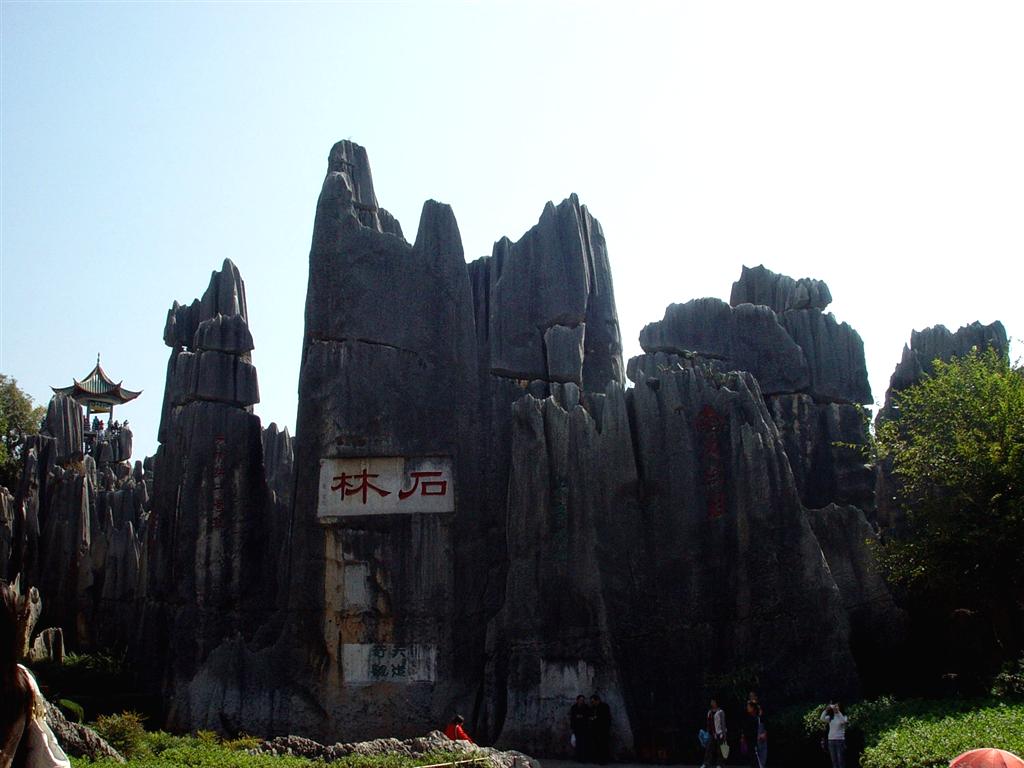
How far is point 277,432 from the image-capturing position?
1307 inches

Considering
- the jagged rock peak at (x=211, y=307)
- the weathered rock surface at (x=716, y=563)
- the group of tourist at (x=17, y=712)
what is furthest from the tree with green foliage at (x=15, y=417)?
the group of tourist at (x=17, y=712)

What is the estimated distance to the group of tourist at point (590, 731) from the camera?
1572 cm

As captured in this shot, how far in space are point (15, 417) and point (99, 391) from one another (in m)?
18.8

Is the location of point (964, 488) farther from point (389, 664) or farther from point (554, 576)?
point (389, 664)

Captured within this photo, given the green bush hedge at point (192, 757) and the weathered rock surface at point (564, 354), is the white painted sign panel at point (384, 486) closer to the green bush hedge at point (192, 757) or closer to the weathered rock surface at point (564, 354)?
Answer: the weathered rock surface at point (564, 354)

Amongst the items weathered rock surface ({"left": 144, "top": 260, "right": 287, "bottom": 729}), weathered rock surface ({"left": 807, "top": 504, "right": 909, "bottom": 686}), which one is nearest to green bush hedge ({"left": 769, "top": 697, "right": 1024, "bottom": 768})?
weathered rock surface ({"left": 807, "top": 504, "right": 909, "bottom": 686})

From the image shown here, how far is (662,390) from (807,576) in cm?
390

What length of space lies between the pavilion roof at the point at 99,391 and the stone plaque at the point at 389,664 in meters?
51.7

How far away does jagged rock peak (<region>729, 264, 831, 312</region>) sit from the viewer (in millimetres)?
25281

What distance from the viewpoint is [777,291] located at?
85.3 ft

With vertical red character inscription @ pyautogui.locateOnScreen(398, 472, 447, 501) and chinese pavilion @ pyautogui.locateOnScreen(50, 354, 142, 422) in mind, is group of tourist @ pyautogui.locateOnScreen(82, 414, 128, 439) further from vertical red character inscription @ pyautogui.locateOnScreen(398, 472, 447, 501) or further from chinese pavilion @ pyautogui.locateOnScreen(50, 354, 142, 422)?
vertical red character inscription @ pyautogui.locateOnScreen(398, 472, 447, 501)

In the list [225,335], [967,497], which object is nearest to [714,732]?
[967,497]

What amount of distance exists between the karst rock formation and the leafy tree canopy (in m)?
1.18

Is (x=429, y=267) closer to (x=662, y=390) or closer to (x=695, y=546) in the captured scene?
(x=662, y=390)
